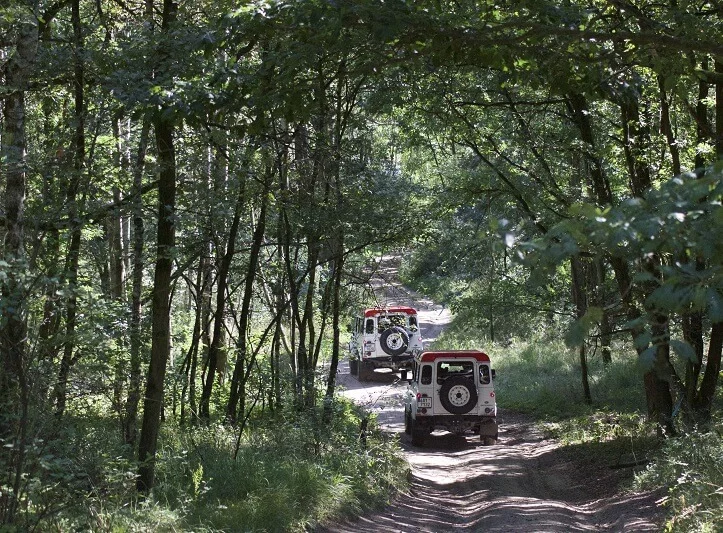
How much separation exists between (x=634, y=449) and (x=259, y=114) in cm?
955

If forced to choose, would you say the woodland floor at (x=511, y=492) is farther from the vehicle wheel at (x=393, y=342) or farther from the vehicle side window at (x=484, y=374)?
the vehicle wheel at (x=393, y=342)

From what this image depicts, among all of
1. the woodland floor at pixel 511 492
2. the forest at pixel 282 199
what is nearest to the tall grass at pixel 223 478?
the forest at pixel 282 199

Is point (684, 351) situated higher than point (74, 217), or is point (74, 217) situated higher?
point (74, 217)

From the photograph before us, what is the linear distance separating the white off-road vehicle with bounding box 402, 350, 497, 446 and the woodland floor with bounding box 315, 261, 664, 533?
638 millimetres

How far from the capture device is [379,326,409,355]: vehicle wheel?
2447 cm

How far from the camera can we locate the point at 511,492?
497 inches

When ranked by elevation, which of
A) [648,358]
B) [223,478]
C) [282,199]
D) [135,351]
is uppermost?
[282,199]

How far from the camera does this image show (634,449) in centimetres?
1358

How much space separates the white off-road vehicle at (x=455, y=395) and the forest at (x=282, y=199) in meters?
2.49

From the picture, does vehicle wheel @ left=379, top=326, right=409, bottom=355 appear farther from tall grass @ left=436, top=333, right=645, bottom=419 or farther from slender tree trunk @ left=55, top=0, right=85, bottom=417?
slender tree trunk @ left=55, top=0, right=85, bottom=417

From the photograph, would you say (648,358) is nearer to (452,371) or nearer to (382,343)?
(452,371)

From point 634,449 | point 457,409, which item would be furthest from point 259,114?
point 457,409

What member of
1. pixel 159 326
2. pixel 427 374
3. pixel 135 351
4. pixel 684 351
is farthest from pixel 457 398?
pixel 684 351

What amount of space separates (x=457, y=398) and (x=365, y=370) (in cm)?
995
